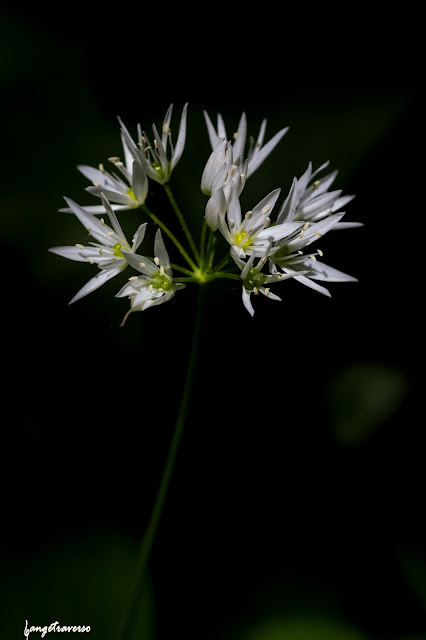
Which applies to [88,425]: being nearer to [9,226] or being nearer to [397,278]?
[9,226]

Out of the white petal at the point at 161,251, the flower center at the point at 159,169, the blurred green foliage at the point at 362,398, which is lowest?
the blurred green foliage at the point at 362,398

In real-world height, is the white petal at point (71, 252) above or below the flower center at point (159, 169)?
below

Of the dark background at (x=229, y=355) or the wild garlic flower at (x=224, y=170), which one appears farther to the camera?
the dark background at (x=229, y=355)

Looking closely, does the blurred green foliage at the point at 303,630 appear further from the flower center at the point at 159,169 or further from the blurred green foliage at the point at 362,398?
the flower center at the point at 159,169

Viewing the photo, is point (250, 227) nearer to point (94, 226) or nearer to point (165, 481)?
point (94, 226)

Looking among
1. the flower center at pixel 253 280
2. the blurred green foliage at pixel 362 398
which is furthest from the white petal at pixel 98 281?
the blurred green foliage at pixel 362 398

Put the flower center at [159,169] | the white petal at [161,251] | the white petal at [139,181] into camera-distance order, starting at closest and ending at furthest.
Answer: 1. the white petal at [161,251]
2. the white petal at [139,181]
3. the flower center at [159,169]
